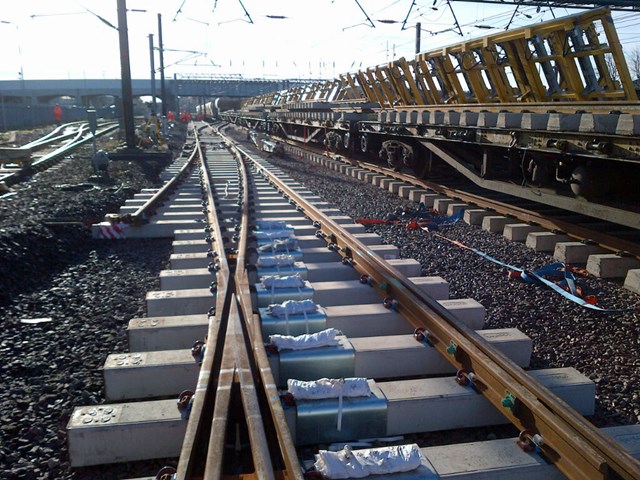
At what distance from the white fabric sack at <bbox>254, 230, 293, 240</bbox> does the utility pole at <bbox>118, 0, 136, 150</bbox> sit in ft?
40.9

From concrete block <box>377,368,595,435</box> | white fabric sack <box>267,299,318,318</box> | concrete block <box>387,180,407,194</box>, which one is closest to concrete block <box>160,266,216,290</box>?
white fabric sack <box>267,299,318,318</box>

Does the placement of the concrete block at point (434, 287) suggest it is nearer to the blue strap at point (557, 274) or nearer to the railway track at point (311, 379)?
the railway track at point (311, 379)

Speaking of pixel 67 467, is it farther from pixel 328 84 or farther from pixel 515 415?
pixel 328 84

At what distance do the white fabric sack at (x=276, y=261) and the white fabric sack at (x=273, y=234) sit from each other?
89cm

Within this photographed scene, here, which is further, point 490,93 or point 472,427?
point 490,93

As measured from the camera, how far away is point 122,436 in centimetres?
231

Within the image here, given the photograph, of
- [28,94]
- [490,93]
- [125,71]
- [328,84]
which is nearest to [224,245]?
[490,93]

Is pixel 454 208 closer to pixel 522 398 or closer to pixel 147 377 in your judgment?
pixel 522 398

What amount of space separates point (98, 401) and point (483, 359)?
2031 millimetres

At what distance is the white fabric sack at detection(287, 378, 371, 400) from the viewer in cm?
243

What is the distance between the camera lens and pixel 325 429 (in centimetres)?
240

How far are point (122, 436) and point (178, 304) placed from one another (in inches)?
58.8

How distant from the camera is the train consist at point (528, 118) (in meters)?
5.92

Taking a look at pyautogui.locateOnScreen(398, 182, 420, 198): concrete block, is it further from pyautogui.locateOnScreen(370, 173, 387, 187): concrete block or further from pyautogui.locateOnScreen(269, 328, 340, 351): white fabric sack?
pyautogui.locateOnScreen(269, 328, 340, 351): white fabric sack
